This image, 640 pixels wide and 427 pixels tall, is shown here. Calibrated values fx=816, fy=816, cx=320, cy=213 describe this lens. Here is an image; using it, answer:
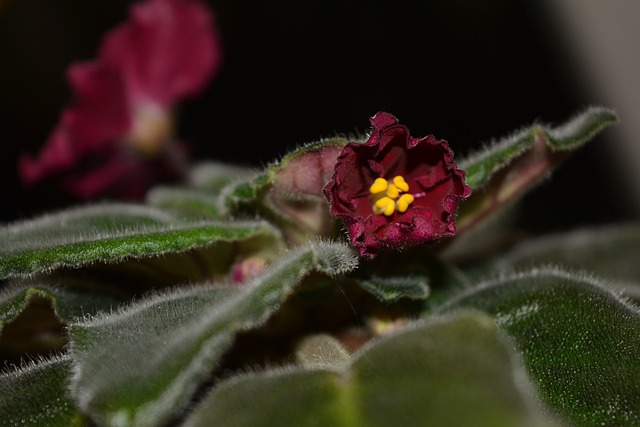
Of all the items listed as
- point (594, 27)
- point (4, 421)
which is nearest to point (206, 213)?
point (4, 421)

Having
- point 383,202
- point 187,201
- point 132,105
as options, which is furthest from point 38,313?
point 132,105

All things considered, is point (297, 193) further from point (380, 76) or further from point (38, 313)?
point (380, 76)

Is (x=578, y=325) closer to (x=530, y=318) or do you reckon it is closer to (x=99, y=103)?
(x=530, y=318)

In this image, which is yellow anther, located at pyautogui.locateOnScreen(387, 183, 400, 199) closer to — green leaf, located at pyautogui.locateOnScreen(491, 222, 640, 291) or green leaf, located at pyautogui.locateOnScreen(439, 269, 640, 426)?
green leaf, located at pyautogui.locateOnScreen(439, 269, 640, 426)

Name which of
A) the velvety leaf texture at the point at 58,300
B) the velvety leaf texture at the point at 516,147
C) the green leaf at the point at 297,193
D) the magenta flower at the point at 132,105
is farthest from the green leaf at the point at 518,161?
the magenta flower at the point at 132,105

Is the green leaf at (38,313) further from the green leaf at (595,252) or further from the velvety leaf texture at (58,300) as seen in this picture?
the green leaf at (595,252)

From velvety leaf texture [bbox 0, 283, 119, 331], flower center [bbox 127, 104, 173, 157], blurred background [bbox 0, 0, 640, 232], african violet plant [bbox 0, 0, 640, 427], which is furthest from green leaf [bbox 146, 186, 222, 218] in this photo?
blurred background [bbox 0, 0, 640, 232]

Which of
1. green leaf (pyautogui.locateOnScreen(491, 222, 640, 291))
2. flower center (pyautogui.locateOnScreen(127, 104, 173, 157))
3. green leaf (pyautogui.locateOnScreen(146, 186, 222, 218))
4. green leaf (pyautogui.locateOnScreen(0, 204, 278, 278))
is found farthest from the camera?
flower center (pyautogui.locateOnScreen(127, 104, 173, 157))
